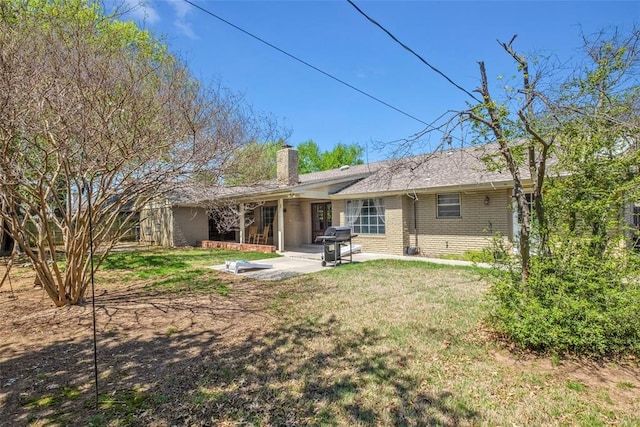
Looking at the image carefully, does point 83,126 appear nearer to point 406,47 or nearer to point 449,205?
point 406,47

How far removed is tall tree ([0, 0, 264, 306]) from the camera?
4.86 metres

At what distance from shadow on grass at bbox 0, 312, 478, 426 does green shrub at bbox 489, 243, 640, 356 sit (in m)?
1.49

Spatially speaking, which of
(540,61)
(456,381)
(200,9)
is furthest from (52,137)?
(540,61)

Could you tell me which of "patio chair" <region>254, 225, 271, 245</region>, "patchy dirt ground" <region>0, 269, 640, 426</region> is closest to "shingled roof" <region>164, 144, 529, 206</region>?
"patchy dirt ground" <region>0, 269, 640, 426</region>

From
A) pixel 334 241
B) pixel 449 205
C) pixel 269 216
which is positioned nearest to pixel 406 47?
pixel 334 241

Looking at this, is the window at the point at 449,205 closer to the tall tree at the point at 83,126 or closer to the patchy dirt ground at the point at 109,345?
the patchy dirt ground at the point at 109,345

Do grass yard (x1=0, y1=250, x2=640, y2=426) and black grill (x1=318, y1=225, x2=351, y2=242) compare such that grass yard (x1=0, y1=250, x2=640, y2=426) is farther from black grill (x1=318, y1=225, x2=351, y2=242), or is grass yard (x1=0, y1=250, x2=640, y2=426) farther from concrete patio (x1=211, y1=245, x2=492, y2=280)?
black grill (x1=318, y1=225, x2=351, y2=242)

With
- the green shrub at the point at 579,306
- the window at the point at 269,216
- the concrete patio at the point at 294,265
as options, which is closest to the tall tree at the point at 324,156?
the window at the point at 269,216

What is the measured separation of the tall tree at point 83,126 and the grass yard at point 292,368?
1607 millimetres

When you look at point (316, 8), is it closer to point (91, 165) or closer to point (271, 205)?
point (91, 165)

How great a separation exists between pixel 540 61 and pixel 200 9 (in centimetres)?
587

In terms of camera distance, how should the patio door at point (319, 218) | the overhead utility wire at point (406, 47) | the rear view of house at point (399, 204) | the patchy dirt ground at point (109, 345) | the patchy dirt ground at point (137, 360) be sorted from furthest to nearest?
1. the patio door at point (319, 218)
2. the rear view of house at point (399, 204)
3. the overhead utility wire at point (406, 47)
4. the patchy dirt ground at point (109, 345)
5. the patchy dirt ground at point (137, 360)

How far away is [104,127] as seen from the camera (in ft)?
16.9

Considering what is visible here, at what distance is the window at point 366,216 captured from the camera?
1384 centimetres
